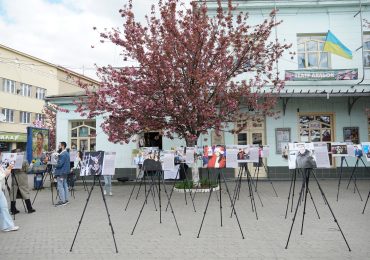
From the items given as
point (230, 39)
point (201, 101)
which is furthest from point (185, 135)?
point (230, 39)

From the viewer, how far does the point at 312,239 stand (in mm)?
6203

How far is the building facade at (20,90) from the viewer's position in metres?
38.8

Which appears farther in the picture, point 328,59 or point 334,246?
point 328,59

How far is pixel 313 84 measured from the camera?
16.8 metres

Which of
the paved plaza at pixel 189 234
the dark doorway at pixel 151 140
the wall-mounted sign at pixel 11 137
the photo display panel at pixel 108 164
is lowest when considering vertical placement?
the paved plaza at pixel 189 234

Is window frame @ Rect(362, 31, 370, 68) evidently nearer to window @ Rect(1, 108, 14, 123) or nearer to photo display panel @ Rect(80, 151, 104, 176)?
photo display panel @ Rect(80, 151, 104, 176)

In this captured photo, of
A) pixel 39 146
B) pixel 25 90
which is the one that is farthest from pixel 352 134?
pixel 25 90

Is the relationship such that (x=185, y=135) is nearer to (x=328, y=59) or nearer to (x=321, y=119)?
(x=321, y=119)

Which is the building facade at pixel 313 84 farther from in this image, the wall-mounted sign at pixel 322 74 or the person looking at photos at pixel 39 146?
the person looking at photos at pixel 39 146

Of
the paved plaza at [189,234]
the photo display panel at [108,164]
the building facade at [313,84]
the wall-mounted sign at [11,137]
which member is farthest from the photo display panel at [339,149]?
the wall-mounted sign at [11,137]

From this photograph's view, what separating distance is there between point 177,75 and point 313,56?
965 centimetres

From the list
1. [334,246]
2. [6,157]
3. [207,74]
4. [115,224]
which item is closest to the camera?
[334,246]

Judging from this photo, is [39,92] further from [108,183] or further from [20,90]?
[108,183]

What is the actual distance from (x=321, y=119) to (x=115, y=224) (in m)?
13.1
